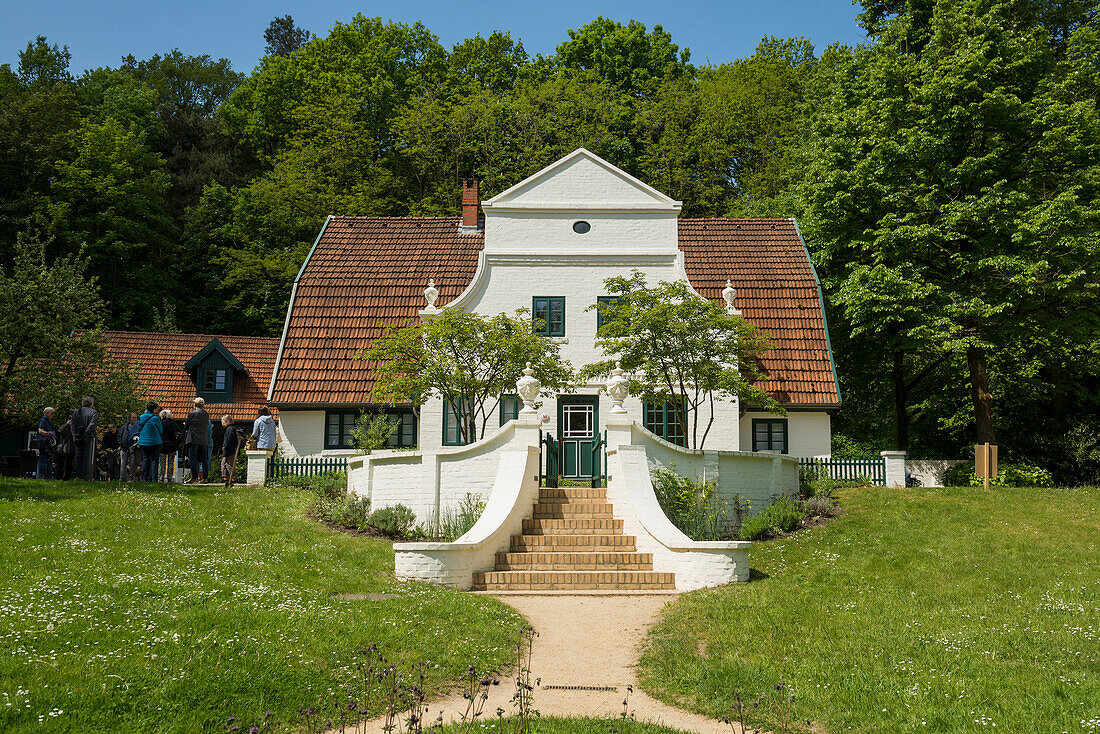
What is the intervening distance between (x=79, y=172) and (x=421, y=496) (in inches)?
1382

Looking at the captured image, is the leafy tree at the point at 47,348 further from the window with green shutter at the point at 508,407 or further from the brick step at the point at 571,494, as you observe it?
the brick step at the point at 571,494

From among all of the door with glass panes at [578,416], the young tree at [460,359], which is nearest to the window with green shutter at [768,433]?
the door with glass panes at [578,416]

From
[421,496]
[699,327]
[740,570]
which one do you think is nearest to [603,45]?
[699,327]

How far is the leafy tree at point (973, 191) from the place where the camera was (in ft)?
86.9

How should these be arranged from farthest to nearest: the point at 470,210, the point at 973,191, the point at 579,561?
1. the point at 470,210
2. the point at 973,191
3. the point at 579,561

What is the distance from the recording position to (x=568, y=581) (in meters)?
13.7

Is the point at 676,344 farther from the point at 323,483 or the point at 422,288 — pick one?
the point at 422,288

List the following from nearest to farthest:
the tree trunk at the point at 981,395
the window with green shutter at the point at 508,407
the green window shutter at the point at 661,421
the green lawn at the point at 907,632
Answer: the green lawn at the point at 907,632 < the green window shutter at the point at 661,421 < the window with green shutter at the point at 508,407 < the tree trunk at the point at 981,395

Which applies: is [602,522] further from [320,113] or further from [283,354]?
[320,113]

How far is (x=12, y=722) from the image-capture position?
21.3 ft

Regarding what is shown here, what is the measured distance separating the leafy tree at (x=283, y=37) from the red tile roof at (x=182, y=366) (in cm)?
3775

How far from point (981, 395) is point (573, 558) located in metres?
18.1

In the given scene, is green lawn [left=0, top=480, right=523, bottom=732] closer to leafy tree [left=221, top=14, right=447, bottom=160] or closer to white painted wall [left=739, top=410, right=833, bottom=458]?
white painted wall [left=739, top=410, right=833, bottom=458]

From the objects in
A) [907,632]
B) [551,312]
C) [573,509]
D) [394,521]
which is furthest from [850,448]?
[907,632]
